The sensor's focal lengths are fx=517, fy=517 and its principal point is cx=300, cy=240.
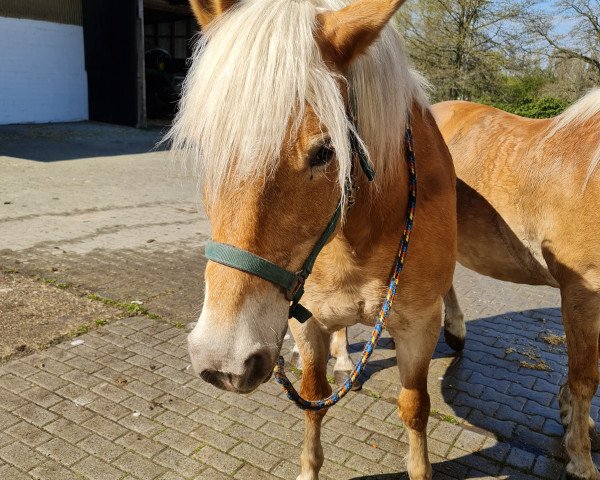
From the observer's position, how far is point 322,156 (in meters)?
1.58

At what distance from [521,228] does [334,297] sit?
1.50m

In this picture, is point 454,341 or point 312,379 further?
point 454,341

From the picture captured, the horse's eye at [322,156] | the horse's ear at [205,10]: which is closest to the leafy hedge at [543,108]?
the horse's ear at [205,10]

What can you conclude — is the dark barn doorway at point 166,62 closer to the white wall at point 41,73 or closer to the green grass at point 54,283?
the white wall at point 41,73

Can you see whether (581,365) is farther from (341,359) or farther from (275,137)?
(275,137)

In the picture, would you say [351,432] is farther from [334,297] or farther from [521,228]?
[521,228]

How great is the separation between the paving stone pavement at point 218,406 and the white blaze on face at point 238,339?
88cm

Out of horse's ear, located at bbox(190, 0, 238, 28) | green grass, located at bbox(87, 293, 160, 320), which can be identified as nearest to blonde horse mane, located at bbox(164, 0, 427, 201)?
horse's ear, located at bbox(190, 0, 238, 28)

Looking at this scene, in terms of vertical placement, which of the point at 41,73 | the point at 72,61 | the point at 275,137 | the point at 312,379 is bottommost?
the point at 312,379

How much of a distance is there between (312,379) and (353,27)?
1.69 metres

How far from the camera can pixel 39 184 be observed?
9.32 meters

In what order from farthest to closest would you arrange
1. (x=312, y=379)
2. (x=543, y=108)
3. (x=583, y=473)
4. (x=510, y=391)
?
(x=543, y=108) → (x=510, y=391) → (x=583, y=473) → (x=312, y=379)

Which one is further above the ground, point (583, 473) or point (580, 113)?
point (580, 113)

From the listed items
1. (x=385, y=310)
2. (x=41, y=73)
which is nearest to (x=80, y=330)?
(x=385, y=310)
